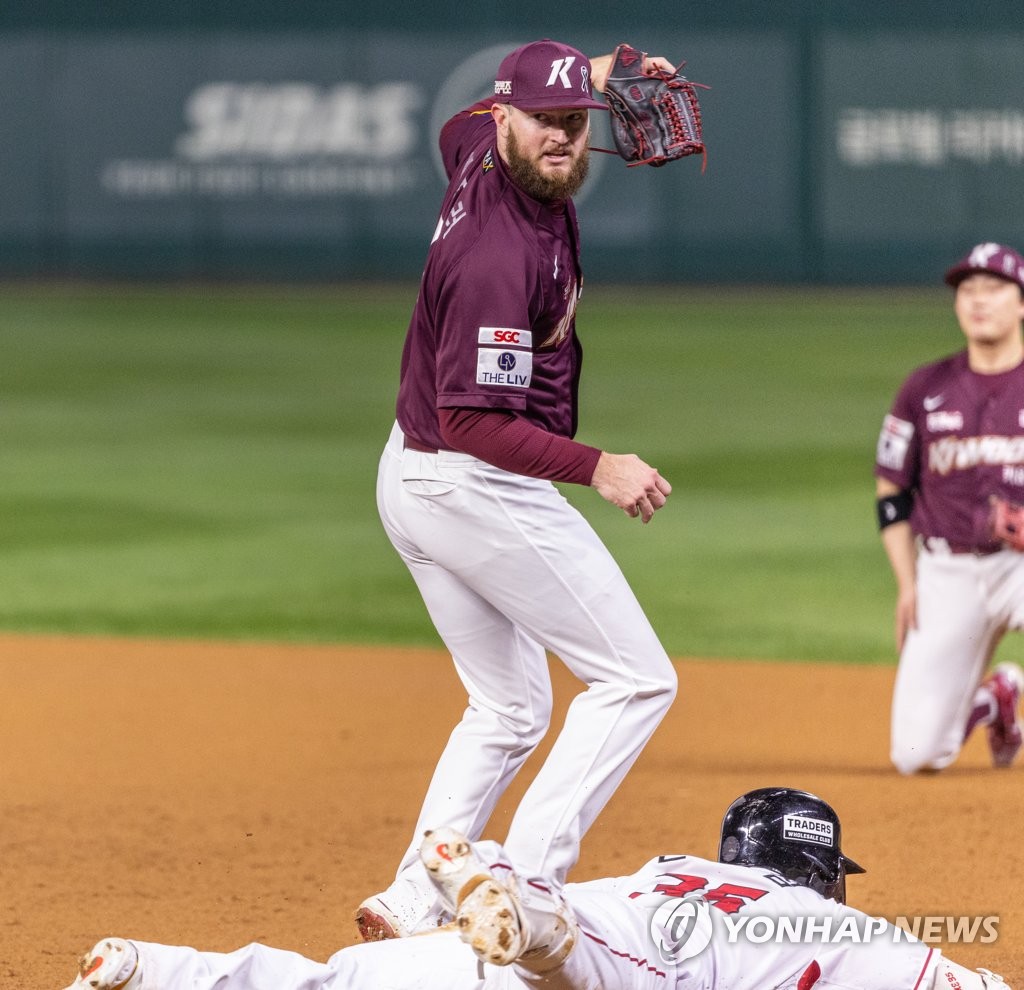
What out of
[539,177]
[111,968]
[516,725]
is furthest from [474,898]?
[539,177]

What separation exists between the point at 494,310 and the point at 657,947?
4.35 ft

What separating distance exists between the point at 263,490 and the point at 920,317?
32.6ft

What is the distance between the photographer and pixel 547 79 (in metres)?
3.81

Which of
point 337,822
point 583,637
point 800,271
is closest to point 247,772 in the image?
point 337,822

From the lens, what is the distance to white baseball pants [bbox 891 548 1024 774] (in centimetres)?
585

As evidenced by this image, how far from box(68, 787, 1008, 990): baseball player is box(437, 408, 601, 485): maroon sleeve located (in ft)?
2.72

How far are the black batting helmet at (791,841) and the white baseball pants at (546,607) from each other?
28 centimetres

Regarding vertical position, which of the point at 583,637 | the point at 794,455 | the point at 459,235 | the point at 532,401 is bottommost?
the point at 794,455

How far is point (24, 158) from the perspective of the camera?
881 inches

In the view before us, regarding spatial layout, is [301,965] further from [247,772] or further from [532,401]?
[247,772]

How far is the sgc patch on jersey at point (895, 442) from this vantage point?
5930 millimetres

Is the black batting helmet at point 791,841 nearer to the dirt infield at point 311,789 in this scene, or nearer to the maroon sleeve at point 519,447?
the dirt infield at point 311,789

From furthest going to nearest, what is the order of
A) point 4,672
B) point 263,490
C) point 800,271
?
point 800,271
point 263,490
point 4,672

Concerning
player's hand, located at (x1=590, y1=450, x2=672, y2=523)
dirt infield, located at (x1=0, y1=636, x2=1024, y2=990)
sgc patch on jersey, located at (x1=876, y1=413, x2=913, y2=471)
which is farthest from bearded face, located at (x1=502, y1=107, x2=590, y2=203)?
sgc patch on jersey, located at (x1=876, y1=413, x2=913, y2=471)
